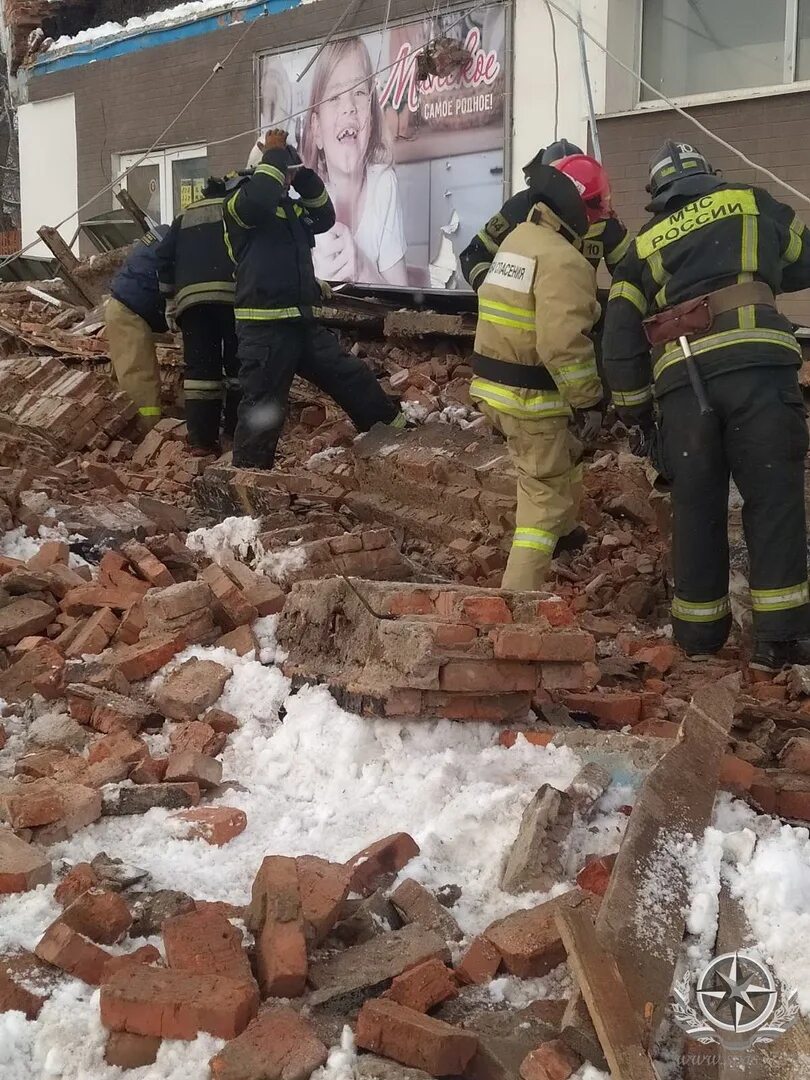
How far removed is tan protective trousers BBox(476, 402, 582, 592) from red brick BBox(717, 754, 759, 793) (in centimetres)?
187

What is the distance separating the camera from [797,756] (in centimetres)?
319

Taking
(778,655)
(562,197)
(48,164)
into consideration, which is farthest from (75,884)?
(48,164)

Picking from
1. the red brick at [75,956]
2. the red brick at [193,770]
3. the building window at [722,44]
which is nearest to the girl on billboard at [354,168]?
the building window at [722,44]

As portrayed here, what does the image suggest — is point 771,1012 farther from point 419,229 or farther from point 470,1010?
point 419,229

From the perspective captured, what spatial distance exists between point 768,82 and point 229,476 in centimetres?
442

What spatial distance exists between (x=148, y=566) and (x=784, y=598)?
273cm

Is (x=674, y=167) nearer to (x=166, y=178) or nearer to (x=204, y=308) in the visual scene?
(x=204, y=308)

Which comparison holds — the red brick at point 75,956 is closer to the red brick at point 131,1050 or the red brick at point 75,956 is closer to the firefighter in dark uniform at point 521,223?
the red brick at point 131,1050

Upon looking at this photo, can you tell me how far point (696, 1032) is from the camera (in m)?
2.01

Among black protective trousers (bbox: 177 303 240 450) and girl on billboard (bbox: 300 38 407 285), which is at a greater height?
girl on billboard (bbox: 300 38 407 285)

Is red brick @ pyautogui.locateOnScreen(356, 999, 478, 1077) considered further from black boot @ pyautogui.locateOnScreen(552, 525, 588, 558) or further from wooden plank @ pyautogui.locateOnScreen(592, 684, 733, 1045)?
black boot @ pyautogui.locateOnScreen(552, 525, 588, 558)

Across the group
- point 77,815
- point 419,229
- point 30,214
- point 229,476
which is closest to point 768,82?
point 419,229

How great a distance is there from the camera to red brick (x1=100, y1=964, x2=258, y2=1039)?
1990 millimetres

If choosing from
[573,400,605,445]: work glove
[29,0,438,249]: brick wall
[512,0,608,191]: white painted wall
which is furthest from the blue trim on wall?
[573,400,605,445]: work glove
